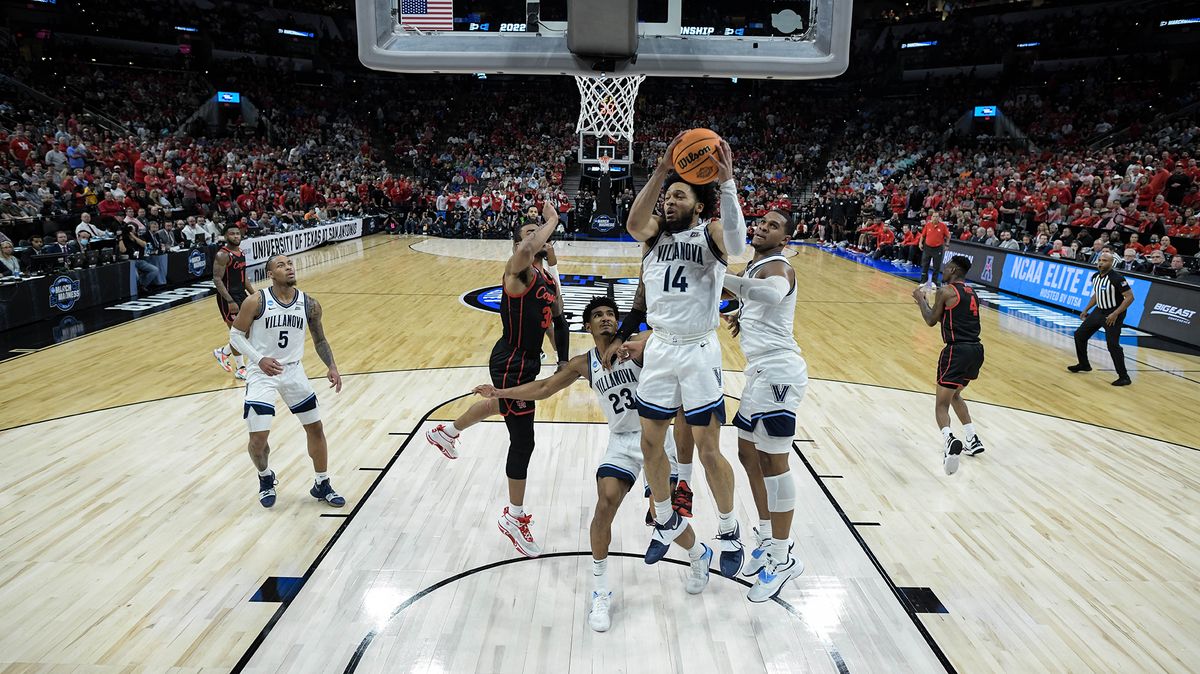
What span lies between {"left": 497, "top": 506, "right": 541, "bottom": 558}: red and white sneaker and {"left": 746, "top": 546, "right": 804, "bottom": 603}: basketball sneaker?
140cm

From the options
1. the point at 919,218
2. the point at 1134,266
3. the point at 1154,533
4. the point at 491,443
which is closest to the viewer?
→ the point at 1154,533

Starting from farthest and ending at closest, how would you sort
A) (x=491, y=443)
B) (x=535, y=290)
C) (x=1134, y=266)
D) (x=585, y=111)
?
(x=1134, y=266), (x=585, y=111), (x=491, y=443), (x=535, y=290)

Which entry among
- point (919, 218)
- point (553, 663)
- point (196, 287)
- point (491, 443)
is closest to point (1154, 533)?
point (553, 663)

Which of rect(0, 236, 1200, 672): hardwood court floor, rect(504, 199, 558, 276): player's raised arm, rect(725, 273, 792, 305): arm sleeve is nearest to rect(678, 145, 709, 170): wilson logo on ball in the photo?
rect(725, 273, 792, 305): arm sleeve

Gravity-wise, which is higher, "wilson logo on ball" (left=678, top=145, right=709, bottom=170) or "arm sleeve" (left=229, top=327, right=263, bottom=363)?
"wilson logo on ball" (left=678, top=145, right=709, bottom=170)

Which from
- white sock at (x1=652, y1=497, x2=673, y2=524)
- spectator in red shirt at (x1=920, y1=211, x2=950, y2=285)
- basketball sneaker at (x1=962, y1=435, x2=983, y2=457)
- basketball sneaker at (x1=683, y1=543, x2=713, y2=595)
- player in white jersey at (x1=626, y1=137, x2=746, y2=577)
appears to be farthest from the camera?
spectator in red shirt at (x1=920, y1=211, x2=950, y2=285)

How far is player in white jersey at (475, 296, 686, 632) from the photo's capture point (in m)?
4.01

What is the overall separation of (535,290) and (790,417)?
1.76 m

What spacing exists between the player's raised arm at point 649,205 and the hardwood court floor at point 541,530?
2.13 metres

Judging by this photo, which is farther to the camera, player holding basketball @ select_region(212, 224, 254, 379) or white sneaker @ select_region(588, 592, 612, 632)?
player holding basketball @ select_region(212, 224, 254, 379)

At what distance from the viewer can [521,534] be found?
4.82 metres

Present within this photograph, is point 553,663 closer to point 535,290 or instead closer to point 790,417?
point 790,417

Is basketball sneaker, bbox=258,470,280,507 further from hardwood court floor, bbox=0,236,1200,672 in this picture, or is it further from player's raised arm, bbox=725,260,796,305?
player's raised arm, bbox=725,260,796,305

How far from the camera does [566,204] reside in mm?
25391
